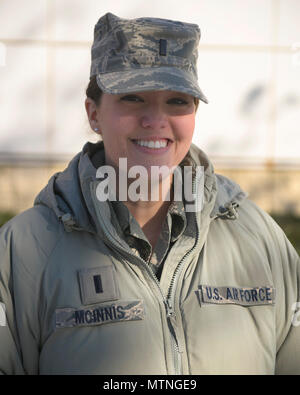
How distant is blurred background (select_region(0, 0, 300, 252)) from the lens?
238 inches

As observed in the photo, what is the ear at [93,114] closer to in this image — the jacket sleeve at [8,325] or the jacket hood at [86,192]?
the jacket hood at [86,192]

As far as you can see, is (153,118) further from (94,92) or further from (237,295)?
(237,295)

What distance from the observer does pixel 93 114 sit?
7.34ft

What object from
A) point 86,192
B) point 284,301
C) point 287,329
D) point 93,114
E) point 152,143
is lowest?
point 287,329

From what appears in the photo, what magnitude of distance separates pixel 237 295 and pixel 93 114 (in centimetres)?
88

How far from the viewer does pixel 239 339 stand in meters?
1.98

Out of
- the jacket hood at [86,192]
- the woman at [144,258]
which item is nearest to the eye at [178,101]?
the woman at [144,258]

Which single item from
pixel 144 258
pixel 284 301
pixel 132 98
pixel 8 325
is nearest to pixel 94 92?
pixel 132 98

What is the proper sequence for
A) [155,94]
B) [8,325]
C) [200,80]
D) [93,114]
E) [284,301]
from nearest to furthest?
[8,325] < [155,94] < [284,301] < [93,114] < [200,80]

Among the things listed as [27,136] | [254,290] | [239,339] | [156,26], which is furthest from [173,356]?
[27,136]

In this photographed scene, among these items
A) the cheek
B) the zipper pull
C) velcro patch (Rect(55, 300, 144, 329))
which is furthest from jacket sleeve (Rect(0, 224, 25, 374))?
the cheek

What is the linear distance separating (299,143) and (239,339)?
4674mm

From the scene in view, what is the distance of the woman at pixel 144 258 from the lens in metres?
1.89
